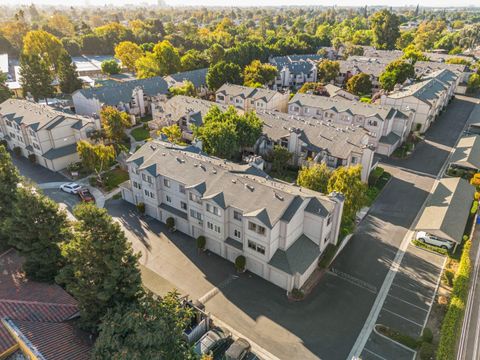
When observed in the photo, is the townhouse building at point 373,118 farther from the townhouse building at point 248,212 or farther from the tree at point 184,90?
the townhouse building at point 248,212

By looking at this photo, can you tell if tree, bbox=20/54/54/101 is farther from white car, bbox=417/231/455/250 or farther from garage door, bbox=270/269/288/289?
white car, bbox=417/231/455/250

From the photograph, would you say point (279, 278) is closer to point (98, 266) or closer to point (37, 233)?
point (98, 266)

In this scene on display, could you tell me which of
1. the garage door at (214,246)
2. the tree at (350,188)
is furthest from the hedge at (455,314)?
the garage door at (214,246)

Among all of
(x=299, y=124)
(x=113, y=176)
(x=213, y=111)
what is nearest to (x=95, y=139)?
(x=113, y=176)

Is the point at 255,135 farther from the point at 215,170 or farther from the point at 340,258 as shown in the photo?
the point at 340,258

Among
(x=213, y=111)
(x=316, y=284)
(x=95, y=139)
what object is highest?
(x=213, y=111)

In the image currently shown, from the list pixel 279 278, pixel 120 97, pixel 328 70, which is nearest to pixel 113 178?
pixel 120 97

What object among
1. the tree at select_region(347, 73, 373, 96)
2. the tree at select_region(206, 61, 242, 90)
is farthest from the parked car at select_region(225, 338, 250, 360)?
the tree at select_region(347, 73, 373, 96)
